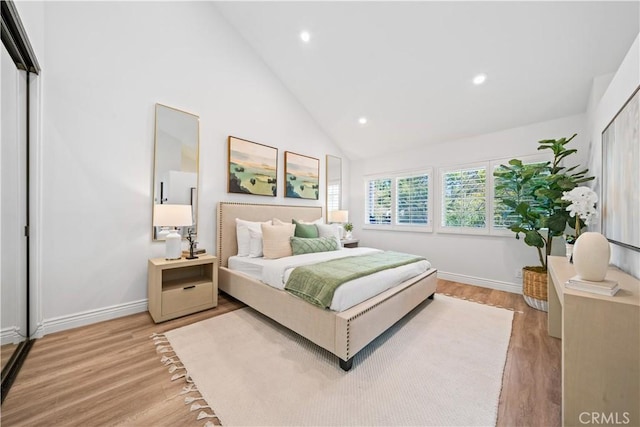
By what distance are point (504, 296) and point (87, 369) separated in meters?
4.48

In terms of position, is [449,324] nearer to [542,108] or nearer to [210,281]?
[210,281]

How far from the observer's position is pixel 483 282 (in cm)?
378

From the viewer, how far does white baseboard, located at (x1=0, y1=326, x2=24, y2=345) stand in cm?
179

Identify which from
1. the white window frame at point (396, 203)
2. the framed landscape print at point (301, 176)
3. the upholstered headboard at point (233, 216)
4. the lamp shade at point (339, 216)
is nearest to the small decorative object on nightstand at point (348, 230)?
the lamp shade at point (339, 216)

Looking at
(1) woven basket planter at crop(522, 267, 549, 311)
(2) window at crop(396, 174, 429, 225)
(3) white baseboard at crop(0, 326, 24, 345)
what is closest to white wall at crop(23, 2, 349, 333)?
(3) white baseboard at crop(0, 326, 24, 345)

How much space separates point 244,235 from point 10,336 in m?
2.09

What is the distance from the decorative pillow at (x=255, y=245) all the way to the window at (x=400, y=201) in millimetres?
2721

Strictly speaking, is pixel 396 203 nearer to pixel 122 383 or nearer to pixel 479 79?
pixel 479 79

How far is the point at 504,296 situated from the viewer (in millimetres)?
3346

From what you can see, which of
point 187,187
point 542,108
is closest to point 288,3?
point 187,187

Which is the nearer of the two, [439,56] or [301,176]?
[439,56]

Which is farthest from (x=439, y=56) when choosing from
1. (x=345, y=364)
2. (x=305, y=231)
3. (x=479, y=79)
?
(x=345, y=364)

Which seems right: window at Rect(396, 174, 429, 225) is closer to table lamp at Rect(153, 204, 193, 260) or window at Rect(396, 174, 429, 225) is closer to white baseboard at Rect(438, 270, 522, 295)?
white baseboard at Rect(438, 270, 522, 295)

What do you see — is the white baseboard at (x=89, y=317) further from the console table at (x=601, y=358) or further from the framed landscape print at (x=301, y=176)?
the console table at (x=601, y=358)
